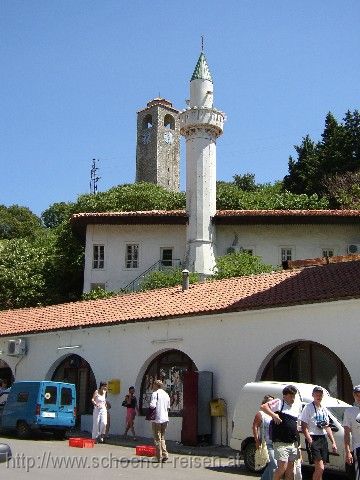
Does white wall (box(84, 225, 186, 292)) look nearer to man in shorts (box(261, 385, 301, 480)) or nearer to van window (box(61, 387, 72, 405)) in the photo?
van window (box(61, 387, 72, 405))

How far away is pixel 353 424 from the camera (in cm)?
913

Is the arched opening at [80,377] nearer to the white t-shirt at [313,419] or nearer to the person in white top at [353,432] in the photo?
the white t-shirt at [313,419]

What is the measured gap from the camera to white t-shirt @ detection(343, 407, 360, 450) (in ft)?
29.7

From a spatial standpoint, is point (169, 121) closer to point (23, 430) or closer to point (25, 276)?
point (25, 276)

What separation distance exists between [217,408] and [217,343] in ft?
6.07

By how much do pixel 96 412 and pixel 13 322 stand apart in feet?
32.9

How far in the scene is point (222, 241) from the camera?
1499 inches

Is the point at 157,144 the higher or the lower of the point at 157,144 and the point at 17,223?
the higher

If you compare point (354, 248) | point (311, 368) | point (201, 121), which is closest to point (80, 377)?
point (311, 368)

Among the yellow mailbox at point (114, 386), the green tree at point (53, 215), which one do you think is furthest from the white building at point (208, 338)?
the green tree at point (53, 215)

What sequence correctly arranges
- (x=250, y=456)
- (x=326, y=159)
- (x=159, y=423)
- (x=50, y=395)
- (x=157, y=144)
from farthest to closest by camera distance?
(x=157, y=144) → (x=326, y=159) → (x=50, y=395) → (x=159, y=423) → (x=250, y=456)

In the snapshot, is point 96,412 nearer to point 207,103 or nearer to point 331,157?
point 207,103

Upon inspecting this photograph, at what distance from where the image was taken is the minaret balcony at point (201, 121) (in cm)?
3822

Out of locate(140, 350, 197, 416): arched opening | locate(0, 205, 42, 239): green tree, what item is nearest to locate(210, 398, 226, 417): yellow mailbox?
locate(140, 350, 197, 416): arched opening
